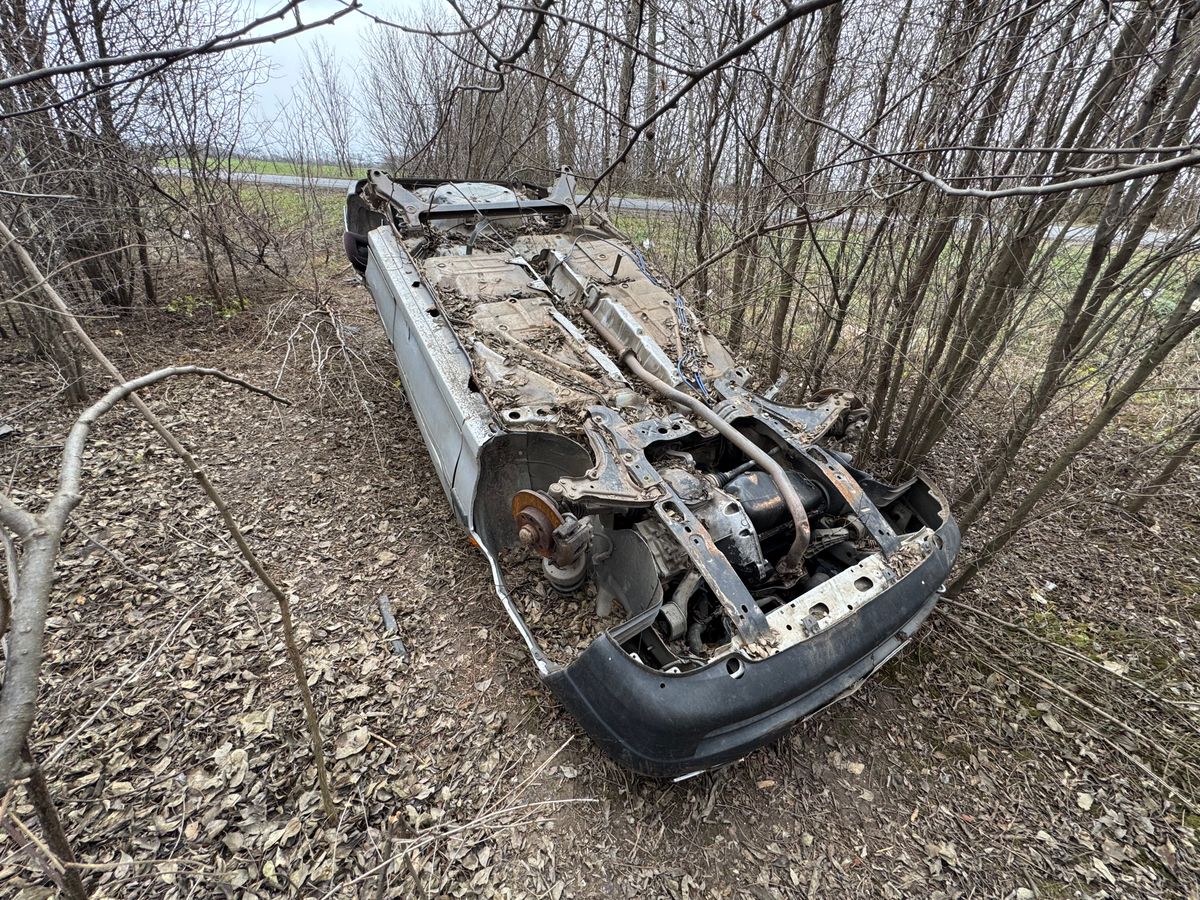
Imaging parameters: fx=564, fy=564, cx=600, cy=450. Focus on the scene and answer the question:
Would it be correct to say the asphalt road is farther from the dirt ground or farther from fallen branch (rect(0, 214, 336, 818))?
fallen branch (rect(0, 214, 336, 818))

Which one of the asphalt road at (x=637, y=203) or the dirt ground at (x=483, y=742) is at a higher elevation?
the asphalt road at (x=637, y=203)

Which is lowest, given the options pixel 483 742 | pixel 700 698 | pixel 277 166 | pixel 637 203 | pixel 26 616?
pixel 483 742

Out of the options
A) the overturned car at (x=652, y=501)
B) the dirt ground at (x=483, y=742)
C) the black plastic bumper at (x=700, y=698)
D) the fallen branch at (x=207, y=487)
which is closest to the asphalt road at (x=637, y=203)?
the overturned car at (x=652, y=501)

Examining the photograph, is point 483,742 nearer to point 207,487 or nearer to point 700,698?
point 700,698

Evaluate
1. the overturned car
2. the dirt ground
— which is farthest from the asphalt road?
the dirt ground

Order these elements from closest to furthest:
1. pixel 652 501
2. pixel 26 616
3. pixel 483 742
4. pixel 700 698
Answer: pixel 26 616, pixel 700 698, pixel 652 501, pixel 483 742

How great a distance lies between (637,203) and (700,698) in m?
6.87

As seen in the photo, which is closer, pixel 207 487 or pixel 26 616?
pixel 26 616

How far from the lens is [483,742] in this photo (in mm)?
2875

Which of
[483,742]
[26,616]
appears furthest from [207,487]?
[483,742]

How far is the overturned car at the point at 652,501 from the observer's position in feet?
7.78

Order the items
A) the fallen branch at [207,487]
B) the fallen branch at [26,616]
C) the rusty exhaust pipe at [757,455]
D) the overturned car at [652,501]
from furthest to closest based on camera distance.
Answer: the rusty exhaust pipe at [757,455] < the overturned car at [652,501] < the fallen branch at [207,487] < the fallen branch at [26,616]

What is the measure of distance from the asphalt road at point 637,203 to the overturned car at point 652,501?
68.4 inches

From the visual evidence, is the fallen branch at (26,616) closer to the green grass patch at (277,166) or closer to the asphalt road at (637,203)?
the asphalt road at (637,203)
